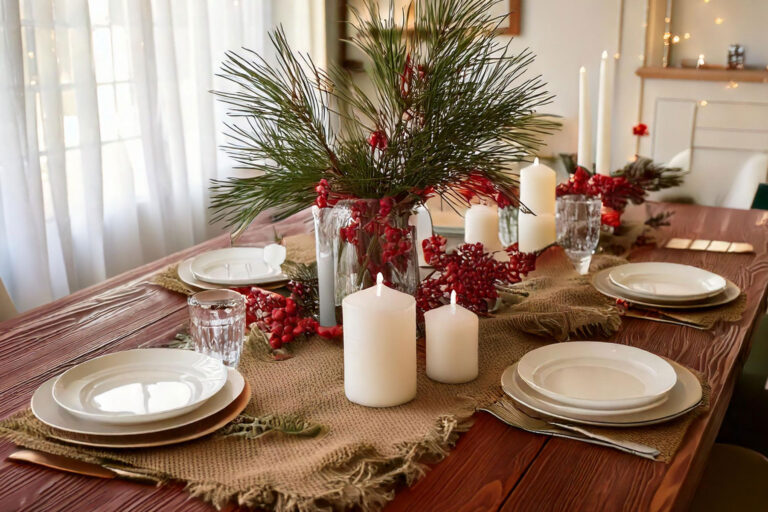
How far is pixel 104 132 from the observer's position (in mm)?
2998

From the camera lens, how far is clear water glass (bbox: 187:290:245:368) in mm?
1202

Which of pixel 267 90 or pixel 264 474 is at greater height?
pixel 267 90

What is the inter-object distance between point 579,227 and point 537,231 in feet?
0.49

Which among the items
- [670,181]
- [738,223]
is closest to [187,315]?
[670,181]

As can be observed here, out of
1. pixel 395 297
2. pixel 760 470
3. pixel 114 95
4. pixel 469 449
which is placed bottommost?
pixel 760 470

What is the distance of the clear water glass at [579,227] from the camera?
1.66 m

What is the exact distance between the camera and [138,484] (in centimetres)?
93

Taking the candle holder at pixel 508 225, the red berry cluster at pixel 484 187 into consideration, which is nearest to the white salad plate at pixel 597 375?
the red berry cluster at pixel 484 187

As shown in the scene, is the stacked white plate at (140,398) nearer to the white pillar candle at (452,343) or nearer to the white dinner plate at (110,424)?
the white dinner plate at (110,424)

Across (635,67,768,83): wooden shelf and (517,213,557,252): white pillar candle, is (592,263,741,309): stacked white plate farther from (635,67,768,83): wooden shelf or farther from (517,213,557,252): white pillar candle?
(635,67,768,83): wooden shelf

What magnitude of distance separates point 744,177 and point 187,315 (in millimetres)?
2913

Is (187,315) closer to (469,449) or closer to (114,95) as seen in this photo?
(469,449)

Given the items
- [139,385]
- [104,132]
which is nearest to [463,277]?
[139,385]

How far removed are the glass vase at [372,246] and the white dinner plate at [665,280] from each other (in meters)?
0.51
